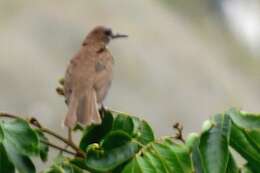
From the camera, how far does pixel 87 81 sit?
520 centimetres

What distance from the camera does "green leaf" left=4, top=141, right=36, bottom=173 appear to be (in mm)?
3367

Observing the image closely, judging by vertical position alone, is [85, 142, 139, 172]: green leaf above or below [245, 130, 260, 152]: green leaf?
below

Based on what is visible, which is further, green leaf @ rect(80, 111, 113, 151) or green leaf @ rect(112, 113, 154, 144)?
green leaf @ rect(80, 111, 113, 151)

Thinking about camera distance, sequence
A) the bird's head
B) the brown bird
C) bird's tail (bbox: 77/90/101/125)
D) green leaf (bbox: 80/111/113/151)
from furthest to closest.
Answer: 1. the bird's head
2. the brown bird
3. bird's tail (bbox: 77/90/101/125)
4. green leaf (bbox: 80/111/113/151)

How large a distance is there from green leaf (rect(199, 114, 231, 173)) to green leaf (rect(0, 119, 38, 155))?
0.54 metres

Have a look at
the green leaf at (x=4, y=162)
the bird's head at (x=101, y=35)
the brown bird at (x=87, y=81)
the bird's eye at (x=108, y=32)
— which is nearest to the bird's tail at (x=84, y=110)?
the brown bird at (x=87, y=81)

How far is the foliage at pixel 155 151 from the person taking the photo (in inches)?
130

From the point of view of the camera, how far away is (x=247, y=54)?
29875 mm

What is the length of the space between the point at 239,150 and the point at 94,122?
0.74m

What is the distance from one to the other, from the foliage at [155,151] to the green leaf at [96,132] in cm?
19

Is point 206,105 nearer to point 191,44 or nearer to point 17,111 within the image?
point 17,111

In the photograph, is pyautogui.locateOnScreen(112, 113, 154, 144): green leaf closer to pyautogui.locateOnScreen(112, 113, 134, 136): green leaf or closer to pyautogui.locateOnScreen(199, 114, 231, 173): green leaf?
pyautogui.locateOnScreen(112, 113, 134, 136): green leaf

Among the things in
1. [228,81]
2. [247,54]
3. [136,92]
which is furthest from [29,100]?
[247,54]

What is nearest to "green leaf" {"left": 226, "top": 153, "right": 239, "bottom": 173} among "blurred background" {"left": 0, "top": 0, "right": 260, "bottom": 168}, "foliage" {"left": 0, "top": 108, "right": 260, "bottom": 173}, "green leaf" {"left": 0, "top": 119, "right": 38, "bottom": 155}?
"foliage" {"left": 0, "top": 108, "right": 260, "bottom": 173}
